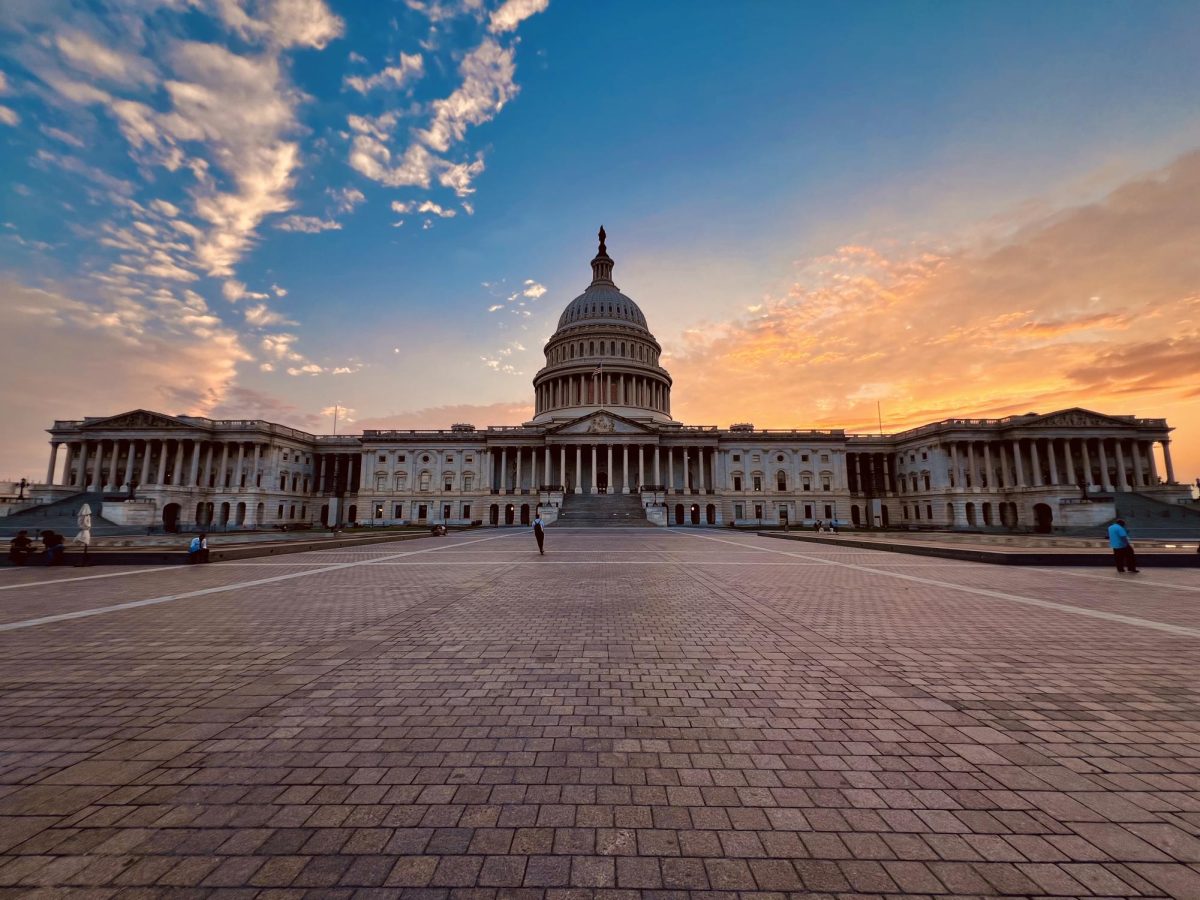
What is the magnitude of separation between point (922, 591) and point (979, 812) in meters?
9.61

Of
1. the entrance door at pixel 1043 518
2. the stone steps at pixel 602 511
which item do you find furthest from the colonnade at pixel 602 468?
the entrance door at pixel 1043 518

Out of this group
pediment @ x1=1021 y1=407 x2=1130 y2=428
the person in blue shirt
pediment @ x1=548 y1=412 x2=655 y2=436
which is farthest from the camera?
pediment @ x1=548 y1=412 x2=655 y2=436

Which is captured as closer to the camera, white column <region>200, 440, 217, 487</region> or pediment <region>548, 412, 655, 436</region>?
white column <region>200, 440, 217, 487</region>

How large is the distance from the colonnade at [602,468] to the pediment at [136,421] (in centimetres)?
4282

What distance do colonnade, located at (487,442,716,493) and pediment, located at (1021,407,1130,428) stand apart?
1702 inches

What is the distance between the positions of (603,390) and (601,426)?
15.2 m

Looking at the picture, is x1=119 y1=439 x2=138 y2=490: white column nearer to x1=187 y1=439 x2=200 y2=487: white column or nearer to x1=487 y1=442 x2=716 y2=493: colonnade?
x1=187 y1=439 x2=200 y2=487: white column

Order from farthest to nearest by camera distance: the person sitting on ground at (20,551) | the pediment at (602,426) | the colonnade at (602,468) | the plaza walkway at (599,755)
Answer: the colonnade at (602,468)
the pediment at (602,426)
the person sitting on ground at (20,551)
the plaza walkway at (599,755)

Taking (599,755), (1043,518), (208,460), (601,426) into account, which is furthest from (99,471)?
(1043,518)

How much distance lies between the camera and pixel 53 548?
52.7ft

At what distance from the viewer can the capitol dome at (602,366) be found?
286 feet

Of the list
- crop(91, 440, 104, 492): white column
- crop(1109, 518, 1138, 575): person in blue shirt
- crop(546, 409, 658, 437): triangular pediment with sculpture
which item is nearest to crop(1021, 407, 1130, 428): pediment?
crop(546, 409, 658, 437): triangular pediment with sculpture

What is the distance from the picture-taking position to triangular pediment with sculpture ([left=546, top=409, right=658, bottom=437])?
241 feet

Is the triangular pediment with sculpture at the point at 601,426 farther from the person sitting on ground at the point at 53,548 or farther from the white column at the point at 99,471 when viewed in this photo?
the white column at the point at 99,471
